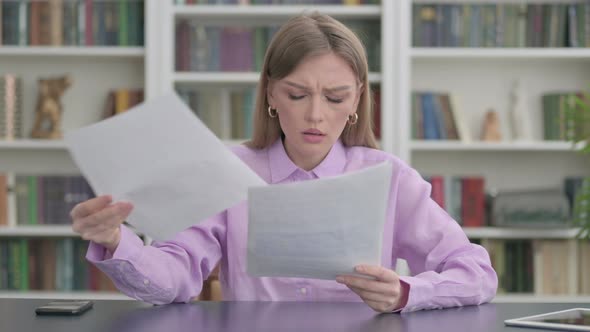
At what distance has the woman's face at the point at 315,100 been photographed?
1.54 metres

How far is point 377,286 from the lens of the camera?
4.08 feet

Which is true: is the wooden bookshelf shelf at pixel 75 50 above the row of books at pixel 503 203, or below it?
above

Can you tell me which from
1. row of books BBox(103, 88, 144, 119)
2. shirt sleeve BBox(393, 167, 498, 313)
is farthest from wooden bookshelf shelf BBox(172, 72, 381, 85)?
shirt sleeve BBox(393, 167, 498, 313)

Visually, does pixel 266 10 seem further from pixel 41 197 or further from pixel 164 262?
pixel 164 262

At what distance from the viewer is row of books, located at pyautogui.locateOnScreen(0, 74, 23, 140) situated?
141 inches

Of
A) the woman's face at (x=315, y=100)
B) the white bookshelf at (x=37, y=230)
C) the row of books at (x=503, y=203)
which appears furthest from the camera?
the white bookshelf at (x=37, y=230)

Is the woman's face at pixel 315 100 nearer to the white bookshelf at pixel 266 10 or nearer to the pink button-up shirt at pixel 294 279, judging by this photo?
the pink button-up shirt at pixel 294 279

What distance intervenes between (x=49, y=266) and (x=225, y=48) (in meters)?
1.27

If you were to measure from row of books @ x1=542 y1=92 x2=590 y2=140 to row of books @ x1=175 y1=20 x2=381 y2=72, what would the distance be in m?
0.79

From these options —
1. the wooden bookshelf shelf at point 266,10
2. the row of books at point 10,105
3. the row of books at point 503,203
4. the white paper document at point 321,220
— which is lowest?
the row of books at point 503,203

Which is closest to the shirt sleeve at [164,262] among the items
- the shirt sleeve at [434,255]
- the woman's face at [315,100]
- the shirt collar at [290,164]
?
the shirt collar at [290,164]

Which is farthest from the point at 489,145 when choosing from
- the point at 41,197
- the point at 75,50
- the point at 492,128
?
the point at 41,197

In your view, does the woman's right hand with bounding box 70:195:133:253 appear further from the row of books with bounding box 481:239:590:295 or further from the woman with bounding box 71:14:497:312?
the row of books with bounding box 481:239:590:295

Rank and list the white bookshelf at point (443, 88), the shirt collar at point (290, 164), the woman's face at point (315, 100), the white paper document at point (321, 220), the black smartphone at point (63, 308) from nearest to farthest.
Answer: the white paper document at point (321, 220) → the black smartphone at point (63, 308) → the woman's face at point (315, 100) → the shirt collar at point (290, 164) → the white bookshelf at point (443, 88)
